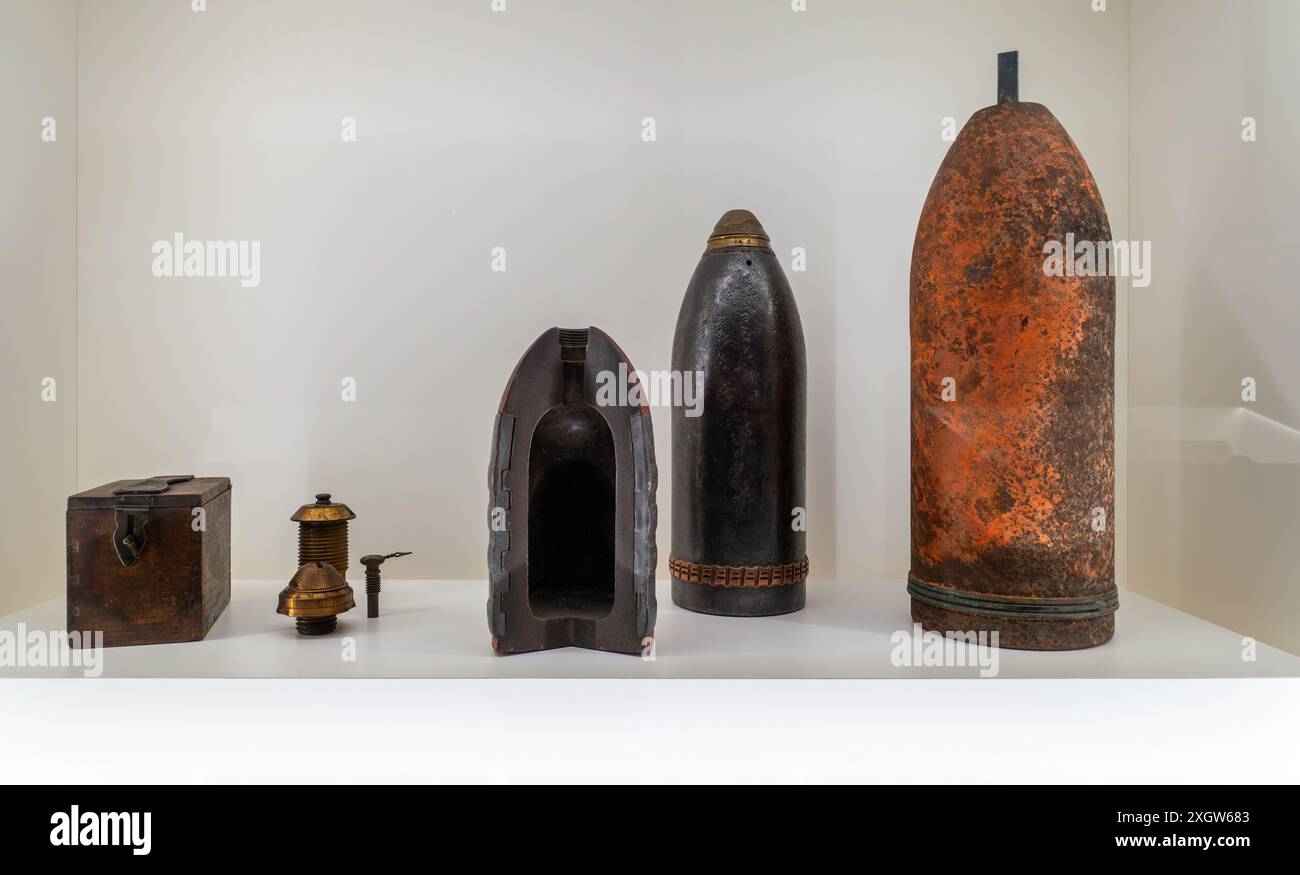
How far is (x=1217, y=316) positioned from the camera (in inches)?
46.1

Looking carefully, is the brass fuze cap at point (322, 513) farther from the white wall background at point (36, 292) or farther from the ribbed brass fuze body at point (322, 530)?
the white wall background at point (36, 292)

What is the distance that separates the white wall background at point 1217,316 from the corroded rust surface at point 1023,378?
281mm

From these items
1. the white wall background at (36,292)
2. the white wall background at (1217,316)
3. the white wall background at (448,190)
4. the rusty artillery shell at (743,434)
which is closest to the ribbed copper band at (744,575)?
the rusty artillery shell at (743,434)

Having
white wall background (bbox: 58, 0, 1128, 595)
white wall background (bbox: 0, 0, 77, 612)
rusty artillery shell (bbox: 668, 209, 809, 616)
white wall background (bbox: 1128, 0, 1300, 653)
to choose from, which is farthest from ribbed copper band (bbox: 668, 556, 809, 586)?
white wall background (bbox: 0, 0, 77, 612)

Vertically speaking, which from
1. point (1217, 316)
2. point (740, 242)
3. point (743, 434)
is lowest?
point (743, 434)

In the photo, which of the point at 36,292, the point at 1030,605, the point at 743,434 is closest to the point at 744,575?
the point at 743,434

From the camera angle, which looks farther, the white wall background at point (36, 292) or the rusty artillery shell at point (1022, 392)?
the white wall background at point (36, 292)

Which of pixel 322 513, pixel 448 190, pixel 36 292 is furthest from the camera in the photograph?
pixel 448 190

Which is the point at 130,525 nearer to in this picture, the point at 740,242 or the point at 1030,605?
the point at 740,242

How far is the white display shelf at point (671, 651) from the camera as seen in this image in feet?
2.90

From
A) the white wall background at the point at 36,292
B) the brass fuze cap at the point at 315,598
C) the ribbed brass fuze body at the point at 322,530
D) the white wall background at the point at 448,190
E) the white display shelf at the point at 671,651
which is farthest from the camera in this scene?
the white wall background at the point at 448,190

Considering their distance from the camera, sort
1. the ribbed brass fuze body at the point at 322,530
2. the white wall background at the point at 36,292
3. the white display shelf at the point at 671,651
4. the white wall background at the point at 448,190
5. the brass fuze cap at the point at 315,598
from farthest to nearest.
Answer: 1. the white wall background at the point at 448,190
2. the white wall background at the point at 36,292
3. the ribbed brass fuze body at the point at 322,530
4. the brass fuze cap at the point at 315,598
5. the white display shelf at the point at 671,651

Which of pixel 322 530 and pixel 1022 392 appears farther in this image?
pixel 322 530

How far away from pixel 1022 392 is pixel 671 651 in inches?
21.8
